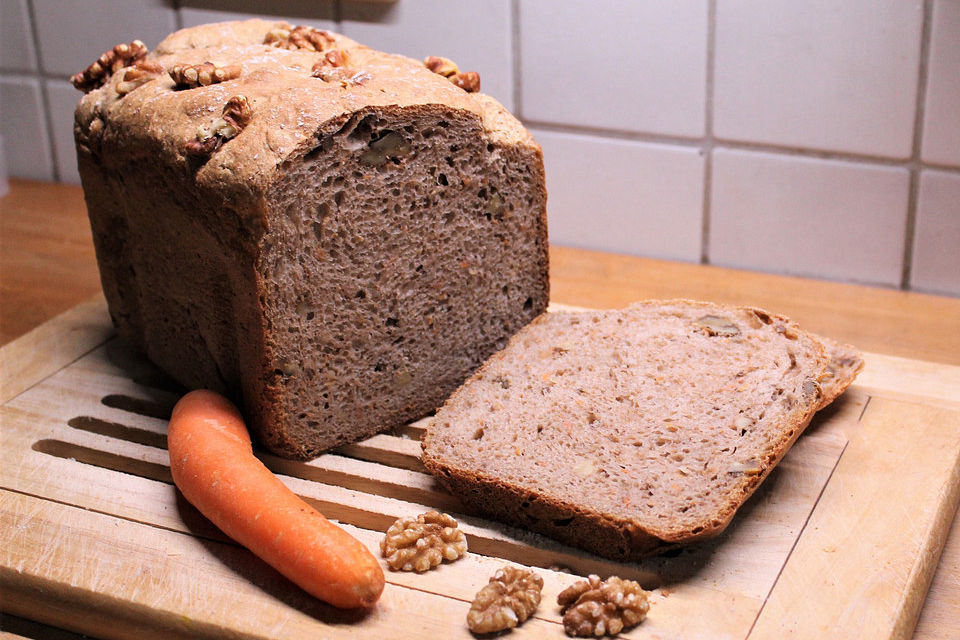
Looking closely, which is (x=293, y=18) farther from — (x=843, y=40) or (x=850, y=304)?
(x=850, y=304)

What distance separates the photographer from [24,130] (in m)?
3.62

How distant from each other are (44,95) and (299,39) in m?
1.72

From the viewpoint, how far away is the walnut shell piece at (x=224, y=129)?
72.7 inches

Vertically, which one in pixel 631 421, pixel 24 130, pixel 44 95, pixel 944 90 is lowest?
pixel 631 421

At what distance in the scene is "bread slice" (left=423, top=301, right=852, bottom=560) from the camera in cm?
172

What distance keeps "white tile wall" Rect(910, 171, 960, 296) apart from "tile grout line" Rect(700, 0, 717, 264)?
518 mm

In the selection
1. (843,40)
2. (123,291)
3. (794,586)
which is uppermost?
(843,40)

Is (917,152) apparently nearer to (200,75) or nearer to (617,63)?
(617,63)

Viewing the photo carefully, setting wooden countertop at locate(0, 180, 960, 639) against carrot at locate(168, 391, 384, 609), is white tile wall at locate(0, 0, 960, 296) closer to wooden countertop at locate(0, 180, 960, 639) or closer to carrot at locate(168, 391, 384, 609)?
wooden countertop at locate(0, 180, 960, 639)

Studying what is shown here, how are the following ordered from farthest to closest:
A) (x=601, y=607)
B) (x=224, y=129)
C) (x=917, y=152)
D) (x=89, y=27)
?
(x=89, y=27) < (x=917, y=152) < (x=224, y=129) < (x=601, y=607)

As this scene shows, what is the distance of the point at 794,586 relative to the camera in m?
1.64

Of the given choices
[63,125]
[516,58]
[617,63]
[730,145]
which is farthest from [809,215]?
[63,125]

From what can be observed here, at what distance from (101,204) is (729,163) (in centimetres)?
154

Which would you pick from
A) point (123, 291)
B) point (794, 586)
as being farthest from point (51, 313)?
point (794, 586)
